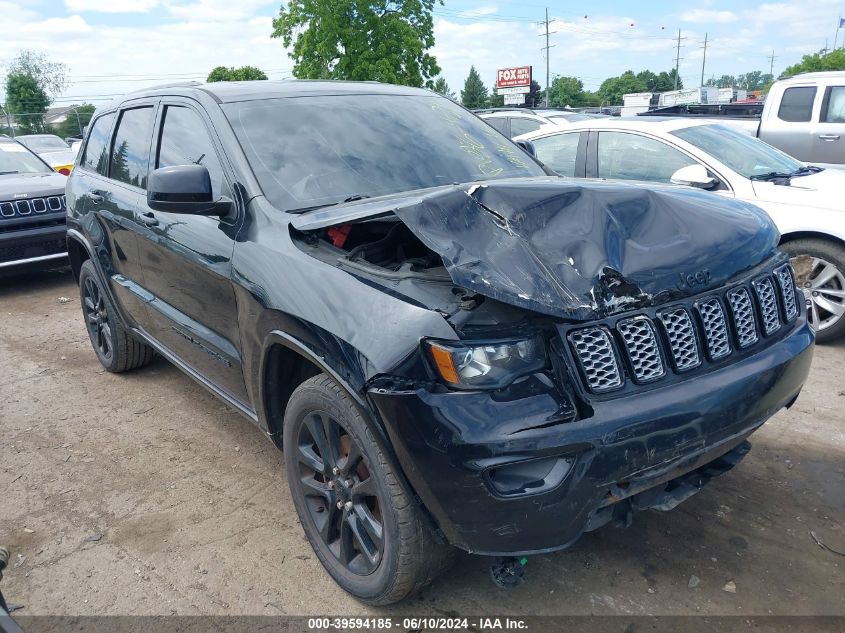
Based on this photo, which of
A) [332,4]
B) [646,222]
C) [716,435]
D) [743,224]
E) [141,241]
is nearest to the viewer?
[716,435]

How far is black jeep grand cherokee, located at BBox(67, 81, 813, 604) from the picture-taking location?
81.7 inches

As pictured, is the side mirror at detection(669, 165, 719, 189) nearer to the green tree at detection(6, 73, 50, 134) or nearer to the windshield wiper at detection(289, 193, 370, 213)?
the windshield wiper at detection(289, 193, 370, 213)

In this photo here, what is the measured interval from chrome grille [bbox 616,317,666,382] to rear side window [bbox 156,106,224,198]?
75.2 inches

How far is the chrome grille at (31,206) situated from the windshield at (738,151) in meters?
6.64

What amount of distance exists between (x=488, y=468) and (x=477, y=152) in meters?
2.08

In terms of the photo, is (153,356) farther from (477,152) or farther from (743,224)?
(743,224)

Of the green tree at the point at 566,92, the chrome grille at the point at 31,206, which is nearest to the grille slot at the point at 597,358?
the chrome grille at the point at 31,206

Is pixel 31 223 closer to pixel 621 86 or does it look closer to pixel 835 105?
pixel 835 105

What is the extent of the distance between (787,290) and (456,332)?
150 cm

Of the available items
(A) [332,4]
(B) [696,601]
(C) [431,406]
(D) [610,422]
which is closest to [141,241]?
(C) [431,406]

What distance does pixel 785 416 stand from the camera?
3.98 meters

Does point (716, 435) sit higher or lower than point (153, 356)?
higher

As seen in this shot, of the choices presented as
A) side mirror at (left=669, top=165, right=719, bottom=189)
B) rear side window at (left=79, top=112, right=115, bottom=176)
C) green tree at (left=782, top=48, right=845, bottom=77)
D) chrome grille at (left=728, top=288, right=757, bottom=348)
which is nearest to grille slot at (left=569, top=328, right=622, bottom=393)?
chrome grille at (left=728, top=288, right=757, bottom=348)

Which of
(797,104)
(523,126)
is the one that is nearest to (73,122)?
(523,126)
